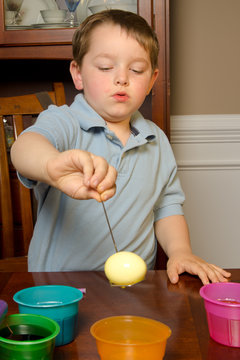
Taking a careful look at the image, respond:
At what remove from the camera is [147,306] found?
781 millimetres

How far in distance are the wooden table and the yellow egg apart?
4cm

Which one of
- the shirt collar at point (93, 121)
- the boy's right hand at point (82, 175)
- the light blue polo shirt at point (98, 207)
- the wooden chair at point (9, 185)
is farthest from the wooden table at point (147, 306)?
the wooden chair at point (9, 185)

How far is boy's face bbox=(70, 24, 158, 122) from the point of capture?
119 centimetres

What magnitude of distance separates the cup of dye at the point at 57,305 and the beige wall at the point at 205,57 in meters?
1.67

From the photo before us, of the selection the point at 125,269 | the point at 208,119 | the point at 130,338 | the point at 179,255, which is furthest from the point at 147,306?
the point at 208,119

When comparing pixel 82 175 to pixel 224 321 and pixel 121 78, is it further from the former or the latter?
pixel 121 78

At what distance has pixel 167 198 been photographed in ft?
4.40

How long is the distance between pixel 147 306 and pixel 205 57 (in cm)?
168

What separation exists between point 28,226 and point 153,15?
0.93m

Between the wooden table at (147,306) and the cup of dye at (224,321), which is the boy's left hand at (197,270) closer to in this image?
the wooden table at (147,306)

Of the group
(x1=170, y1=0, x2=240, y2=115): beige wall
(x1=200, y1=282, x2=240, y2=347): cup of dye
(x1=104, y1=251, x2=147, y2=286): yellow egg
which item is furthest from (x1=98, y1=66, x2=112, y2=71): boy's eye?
(x1=170, y1=0, x2=240, y2=115): beige wall

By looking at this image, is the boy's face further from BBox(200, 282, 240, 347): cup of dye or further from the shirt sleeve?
BBox(200, 282, 240, 347): cup of dye

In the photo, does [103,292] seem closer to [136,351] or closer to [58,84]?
[136,351]

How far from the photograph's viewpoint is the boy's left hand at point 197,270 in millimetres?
923
